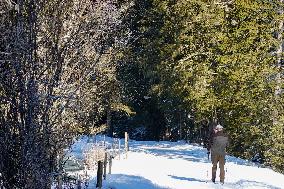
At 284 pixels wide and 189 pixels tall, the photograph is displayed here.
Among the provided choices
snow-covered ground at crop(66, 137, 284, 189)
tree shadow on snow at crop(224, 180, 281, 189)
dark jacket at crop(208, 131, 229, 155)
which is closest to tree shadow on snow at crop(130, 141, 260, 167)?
snow-covered ground at crop(66, 137, 284, 189)

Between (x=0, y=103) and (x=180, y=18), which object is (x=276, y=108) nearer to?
(x=180, y=18)

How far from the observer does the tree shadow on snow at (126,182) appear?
1402cm

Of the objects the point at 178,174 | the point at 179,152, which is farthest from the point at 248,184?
the point at 179,152

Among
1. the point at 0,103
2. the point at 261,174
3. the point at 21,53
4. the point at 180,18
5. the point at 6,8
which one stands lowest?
the point at 261,174

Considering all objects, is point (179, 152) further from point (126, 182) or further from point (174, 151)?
point (126, 182)

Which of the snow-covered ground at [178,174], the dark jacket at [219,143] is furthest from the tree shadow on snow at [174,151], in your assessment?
the dark jacket at [219,143]

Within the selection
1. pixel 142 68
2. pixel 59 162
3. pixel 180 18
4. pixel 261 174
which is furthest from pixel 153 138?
pixel 59 162

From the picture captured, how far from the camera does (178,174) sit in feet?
61.0

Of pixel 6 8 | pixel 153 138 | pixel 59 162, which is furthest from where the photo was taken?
pixel 153 138

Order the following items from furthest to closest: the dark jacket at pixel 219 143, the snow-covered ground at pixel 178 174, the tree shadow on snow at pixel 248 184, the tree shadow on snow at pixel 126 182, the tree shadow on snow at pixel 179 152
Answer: the tree shadow on snow at pixel 179 152, the tree shadow on snow at pixel 248 184, the dark jacket at pixel 219 143, the snow-covered ground at pixel 178 174, the tree shadow on snow at pixel 126 182

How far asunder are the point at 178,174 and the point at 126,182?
4.32 m

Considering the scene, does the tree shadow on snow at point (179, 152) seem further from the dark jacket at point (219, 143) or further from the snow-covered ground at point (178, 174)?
the dark jacket at point (219, 143)

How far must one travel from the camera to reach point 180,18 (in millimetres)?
29438

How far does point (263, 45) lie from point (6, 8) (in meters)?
23.8
